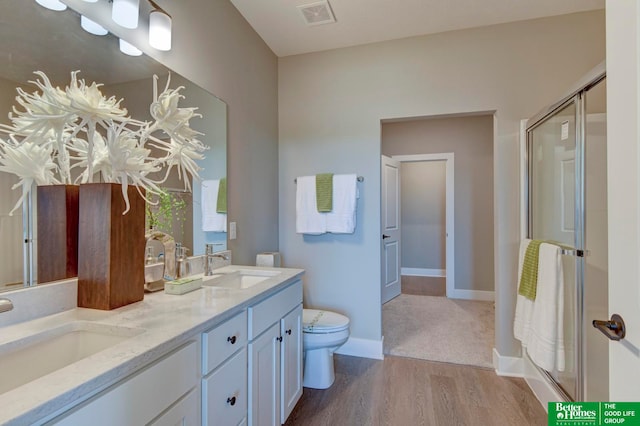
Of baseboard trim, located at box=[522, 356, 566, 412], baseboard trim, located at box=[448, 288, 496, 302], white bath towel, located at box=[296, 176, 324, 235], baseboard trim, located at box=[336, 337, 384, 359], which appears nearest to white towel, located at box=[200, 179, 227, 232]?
white bath towel, located at box=[296, 176, 324, 235]

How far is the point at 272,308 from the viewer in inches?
57.6

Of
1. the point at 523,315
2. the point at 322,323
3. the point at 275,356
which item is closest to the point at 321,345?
the point at 322,323

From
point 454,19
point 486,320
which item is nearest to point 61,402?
point 454,19

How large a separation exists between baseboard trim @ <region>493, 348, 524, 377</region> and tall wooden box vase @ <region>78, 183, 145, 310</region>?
2.57 metres

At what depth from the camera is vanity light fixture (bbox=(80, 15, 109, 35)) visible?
3.94 ft

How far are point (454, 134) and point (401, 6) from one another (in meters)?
2.59

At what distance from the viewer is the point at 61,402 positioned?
0.58m

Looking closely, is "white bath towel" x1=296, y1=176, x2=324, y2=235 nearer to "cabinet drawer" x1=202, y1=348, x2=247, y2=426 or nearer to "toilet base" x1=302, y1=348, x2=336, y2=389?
"toilet base" x1=302, y1=348, x2=336, y2=389

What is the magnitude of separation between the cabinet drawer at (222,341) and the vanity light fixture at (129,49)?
1.29m

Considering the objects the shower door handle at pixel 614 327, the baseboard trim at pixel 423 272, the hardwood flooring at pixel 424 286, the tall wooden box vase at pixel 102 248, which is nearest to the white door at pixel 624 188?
the shower door handle at pixel 614 327

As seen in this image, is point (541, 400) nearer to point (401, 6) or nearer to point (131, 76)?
point (401, 6)

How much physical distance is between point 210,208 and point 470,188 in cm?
376

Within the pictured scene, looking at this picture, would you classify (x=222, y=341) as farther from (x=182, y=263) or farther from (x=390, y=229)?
(x=390, y=229)

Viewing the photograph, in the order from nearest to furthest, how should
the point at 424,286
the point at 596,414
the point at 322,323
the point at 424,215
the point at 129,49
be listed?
the point at 596,414, the point at 129,49, the point at 322,323, the point at 424,286, the point at 424,215
